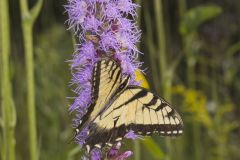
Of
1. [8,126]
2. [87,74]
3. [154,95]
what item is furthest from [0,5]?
[154,95]

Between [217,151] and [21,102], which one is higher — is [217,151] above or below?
below

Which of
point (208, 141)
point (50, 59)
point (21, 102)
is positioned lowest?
point (208, 141)

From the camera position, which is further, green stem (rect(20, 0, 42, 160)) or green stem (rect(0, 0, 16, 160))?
green stem (rect(20, 0, 42, 160))

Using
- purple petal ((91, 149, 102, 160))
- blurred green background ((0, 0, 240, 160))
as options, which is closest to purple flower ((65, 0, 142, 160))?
purple petal ((91, 149, 102, 160))

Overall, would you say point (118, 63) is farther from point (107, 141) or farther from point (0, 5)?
point (0, 5)

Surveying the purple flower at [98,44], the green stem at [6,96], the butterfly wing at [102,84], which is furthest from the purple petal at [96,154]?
the green stem at [6,96]

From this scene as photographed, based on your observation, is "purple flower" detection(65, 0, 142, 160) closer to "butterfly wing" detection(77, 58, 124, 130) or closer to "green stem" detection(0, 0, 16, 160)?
"butterfly wing" detection(77, 58, 124, 130)

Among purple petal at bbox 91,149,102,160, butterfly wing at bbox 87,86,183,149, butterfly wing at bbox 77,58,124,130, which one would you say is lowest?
purple petal at bbox 91,149,102,160

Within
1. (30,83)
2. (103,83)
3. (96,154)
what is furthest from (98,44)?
(30,83)
